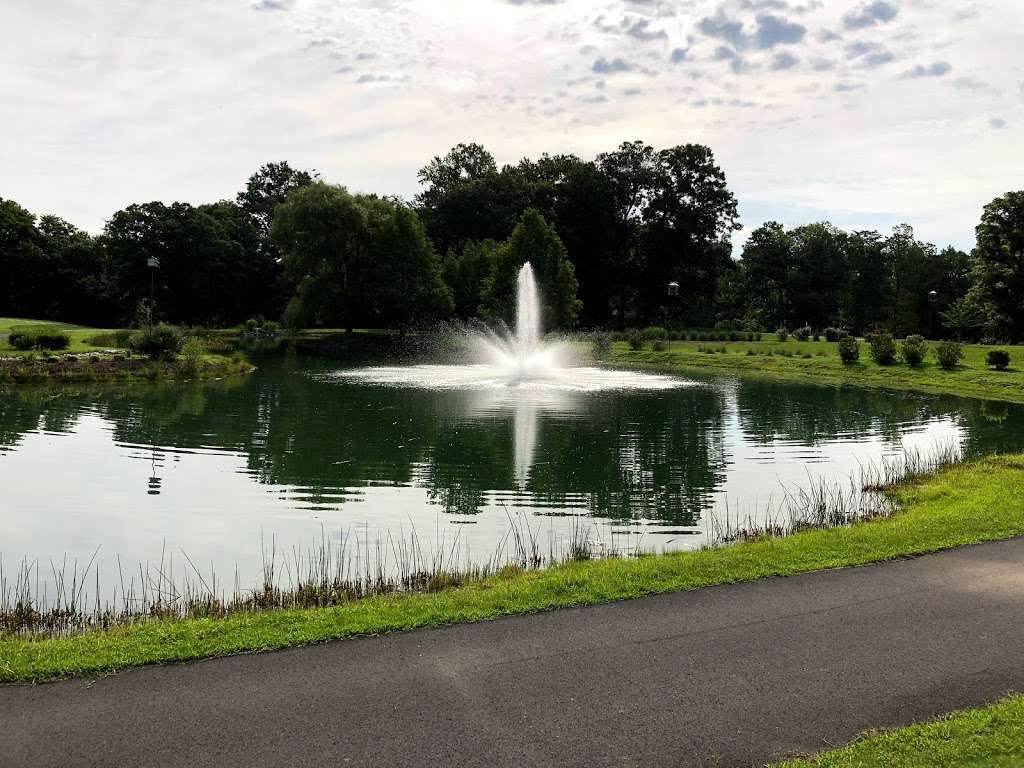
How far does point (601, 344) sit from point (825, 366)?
1869cm

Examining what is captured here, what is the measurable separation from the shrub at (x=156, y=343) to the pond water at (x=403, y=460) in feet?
24.6

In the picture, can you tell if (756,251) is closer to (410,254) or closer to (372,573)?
(410,254)

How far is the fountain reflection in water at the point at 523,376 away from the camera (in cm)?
2714

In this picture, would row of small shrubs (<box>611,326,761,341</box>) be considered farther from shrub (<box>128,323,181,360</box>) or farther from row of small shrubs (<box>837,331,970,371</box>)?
shrub (<box>128,323,181,360</box>)

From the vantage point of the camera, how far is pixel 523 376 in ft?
133

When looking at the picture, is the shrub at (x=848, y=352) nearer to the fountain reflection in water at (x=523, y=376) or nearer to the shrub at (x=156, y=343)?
the fountain reflection in water at (x=523, y=376)

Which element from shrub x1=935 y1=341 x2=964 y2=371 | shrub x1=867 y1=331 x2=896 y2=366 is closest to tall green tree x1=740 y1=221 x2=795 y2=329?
shrub x1=867 y1=331 x2=896 y2=366

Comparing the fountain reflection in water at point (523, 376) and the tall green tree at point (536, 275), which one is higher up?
the tall green tree at point (536, 275)

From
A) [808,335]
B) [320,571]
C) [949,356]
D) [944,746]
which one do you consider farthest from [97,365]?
[808,335]

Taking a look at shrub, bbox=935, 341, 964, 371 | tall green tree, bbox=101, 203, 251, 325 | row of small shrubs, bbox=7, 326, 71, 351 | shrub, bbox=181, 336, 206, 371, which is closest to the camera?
shrub, bbox=181, 336, 206, 371

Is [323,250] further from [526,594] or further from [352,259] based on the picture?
[526,594]

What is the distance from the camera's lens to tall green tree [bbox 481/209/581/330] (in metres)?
60.2

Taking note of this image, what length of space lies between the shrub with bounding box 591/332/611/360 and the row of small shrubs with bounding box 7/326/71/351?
33.6 meters

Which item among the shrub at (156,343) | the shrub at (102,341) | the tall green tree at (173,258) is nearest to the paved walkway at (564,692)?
the shrub at (156,343)
